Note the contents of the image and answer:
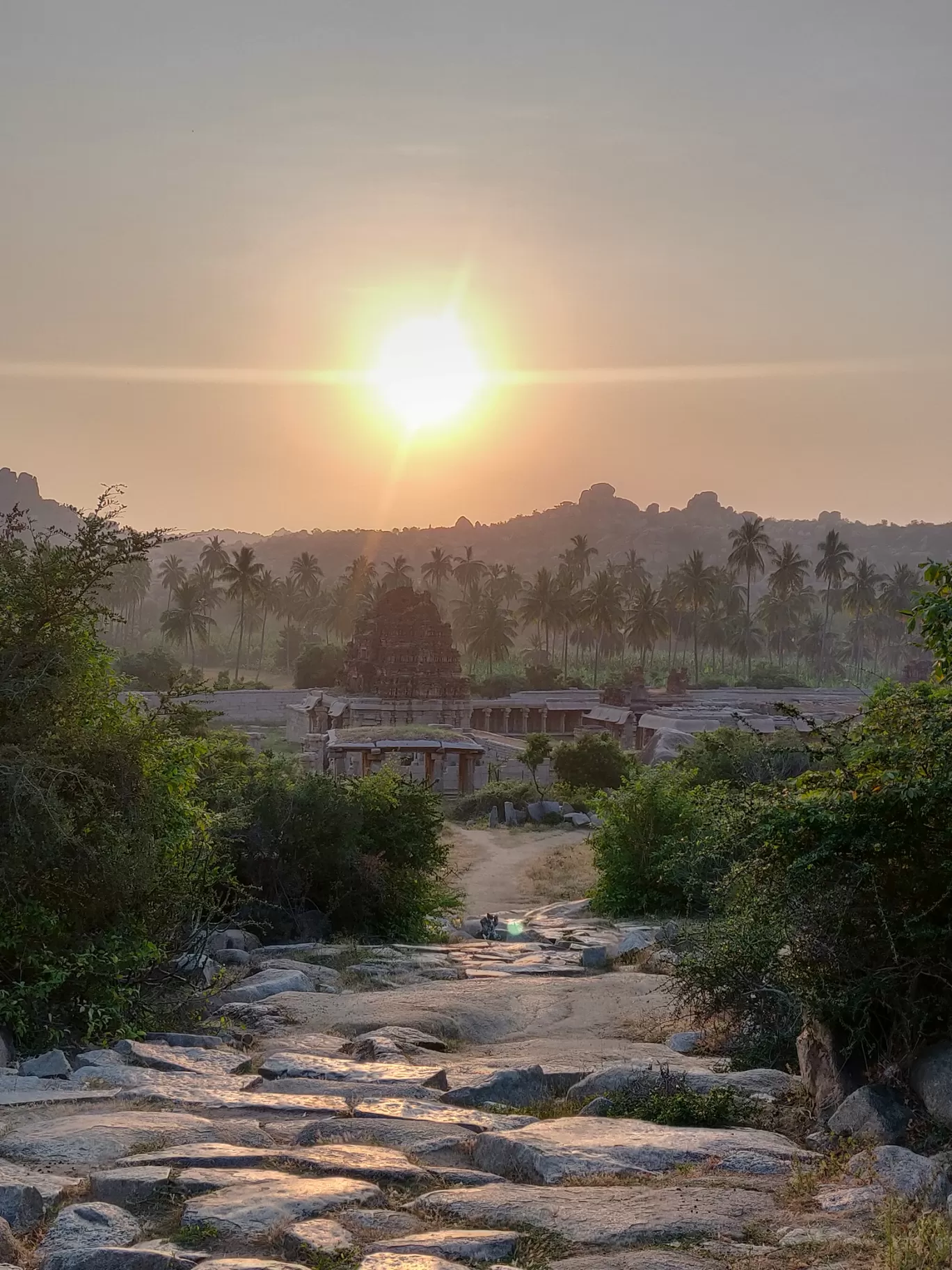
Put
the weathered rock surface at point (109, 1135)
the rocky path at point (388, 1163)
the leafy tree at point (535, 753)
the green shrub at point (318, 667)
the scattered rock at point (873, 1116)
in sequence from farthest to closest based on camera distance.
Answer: the green shrub at point (318, 667) < the leafy tree at point (535, 753) < the scattered rock at point (873, 1116) < the weathered rock surface at point (109, 1135) < the rocky path at point (388, 1163)

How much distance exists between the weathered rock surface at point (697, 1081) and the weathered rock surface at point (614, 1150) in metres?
0.80

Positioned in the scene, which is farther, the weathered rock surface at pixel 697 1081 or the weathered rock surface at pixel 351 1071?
the weathered rock surface at pixel 351 1071

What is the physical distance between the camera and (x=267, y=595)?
357ft

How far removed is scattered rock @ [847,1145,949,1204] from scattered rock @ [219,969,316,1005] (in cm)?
627

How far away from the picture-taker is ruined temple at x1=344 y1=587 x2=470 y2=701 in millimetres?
56562

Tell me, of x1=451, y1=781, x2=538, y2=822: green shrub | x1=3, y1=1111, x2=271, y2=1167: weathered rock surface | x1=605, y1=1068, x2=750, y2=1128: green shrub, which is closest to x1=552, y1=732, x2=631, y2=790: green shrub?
x1=451, y1=781, x2=538, y2=822: green shrub

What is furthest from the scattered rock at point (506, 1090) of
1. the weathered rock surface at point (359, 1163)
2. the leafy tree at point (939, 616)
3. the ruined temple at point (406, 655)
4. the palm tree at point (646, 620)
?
the palm tree at point (646, 620)

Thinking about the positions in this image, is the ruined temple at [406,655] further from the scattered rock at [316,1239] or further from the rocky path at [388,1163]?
the scattered rock at [316,1239]

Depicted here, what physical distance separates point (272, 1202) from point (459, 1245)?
0.92m

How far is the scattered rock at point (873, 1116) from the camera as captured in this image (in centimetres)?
686

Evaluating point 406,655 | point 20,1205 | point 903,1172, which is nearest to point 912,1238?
point 903,1172

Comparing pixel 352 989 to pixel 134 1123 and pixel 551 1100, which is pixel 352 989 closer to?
pixel 551 1100

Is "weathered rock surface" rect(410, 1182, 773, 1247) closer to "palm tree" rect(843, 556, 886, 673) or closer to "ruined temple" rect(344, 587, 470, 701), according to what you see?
"ruined temple" rect(344, 587, 470, 701)

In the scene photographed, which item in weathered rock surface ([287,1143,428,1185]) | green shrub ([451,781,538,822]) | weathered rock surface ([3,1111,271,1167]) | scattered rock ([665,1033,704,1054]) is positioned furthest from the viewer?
green shrub ([451,781,538,822])
